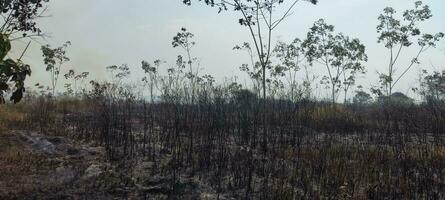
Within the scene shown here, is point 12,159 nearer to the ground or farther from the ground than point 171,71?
nearer to the ground

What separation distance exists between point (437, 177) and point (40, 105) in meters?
10.0

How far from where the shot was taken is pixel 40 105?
13.4 m

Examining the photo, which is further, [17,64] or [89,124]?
[89,124]

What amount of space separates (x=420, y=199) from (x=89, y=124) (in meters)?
7.75

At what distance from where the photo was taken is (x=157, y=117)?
12.3m

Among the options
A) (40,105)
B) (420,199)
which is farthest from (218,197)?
(40,105)

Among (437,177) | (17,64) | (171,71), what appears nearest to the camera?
(17,64)

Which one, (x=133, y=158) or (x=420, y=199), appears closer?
(x=420, y=199)

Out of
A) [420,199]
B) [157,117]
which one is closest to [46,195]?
[420,199]

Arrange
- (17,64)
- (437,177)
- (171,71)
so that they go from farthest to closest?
(171,71)
(437,177)
(17,64)

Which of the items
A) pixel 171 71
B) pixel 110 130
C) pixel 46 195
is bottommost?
pixel 46 195

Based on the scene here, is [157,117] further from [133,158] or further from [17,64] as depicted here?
[17,64]

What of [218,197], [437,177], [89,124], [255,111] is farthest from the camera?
[89,124]

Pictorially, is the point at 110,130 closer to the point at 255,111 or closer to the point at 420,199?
the point at 255,111
